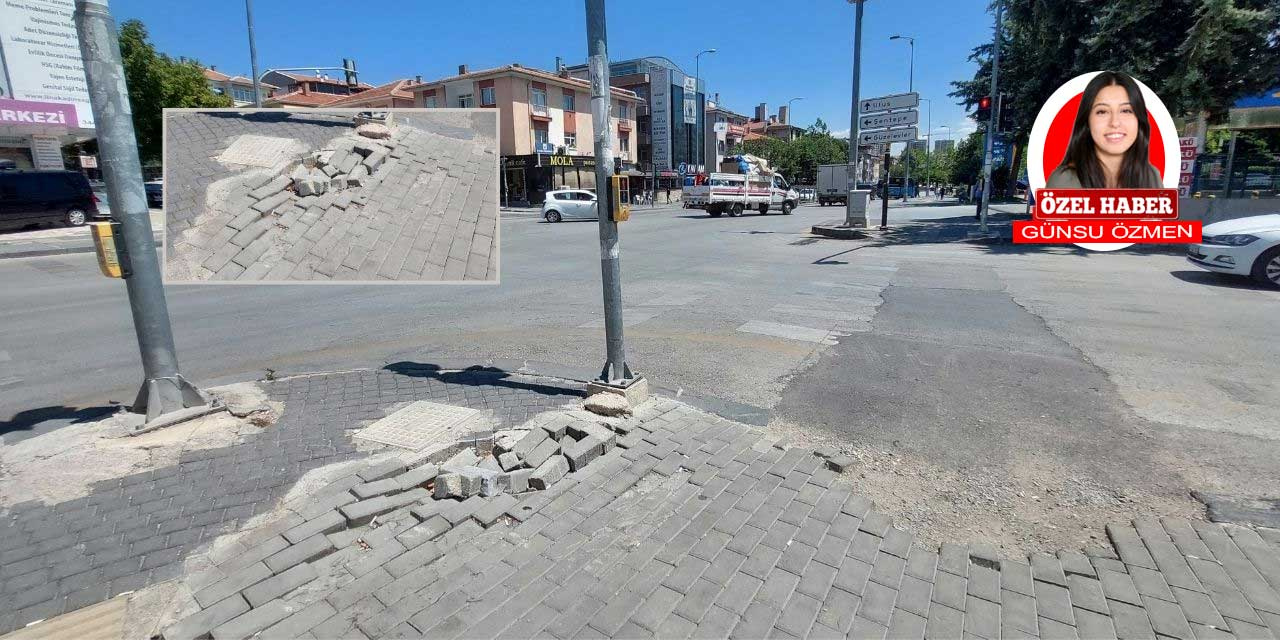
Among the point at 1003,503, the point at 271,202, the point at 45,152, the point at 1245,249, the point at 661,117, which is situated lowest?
the point at 1003,503

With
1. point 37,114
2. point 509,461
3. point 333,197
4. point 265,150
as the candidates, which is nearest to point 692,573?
point 509,461

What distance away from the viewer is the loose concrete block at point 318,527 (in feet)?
9.83

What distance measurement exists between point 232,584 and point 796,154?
72248 mm

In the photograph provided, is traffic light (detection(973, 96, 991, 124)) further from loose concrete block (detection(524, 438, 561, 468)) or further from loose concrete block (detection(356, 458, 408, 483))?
loose concrete block (detection(356, 458, 408, 483))

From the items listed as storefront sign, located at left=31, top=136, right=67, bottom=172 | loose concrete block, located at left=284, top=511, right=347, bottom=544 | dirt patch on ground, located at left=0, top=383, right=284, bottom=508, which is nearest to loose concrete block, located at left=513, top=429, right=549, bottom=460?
loose concrete block, located at left=284, top=511, right=347, bottom=544

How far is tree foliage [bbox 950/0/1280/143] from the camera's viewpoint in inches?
566

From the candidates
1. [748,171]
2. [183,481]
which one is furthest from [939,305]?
[748,171]

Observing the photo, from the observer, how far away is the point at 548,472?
363cm

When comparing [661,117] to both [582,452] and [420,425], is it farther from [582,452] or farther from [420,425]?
[582,452]

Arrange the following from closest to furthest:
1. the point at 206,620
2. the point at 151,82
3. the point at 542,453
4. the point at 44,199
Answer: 1. the point at 206,620
2. the point at 542,453
3. the point at 44,199
4. the point at 151,82

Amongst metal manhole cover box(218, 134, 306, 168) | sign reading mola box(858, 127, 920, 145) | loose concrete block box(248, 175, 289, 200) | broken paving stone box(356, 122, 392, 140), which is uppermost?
sign reading mola box(858, 127, 920, 145)

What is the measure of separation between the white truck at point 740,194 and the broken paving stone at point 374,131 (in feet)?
92.6

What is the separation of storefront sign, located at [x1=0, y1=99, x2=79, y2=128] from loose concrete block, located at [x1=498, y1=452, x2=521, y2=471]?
28.7 meters

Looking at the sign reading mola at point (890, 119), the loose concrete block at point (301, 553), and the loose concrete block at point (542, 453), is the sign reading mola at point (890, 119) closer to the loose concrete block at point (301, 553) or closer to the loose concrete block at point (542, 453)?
the loose concrete block at point (542, 453)
